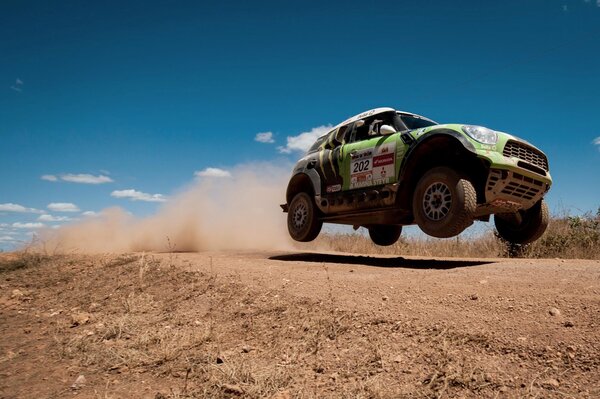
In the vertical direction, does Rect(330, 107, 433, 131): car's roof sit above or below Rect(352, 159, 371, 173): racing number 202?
above

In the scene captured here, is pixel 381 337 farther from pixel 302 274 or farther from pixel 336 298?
pixel 302 274

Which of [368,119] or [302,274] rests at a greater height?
[368,119]

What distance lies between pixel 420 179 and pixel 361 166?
1.30 metres

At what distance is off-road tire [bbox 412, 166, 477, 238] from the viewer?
538 cm

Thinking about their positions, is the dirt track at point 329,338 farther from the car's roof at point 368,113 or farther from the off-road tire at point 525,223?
the car's roof at point 368,113

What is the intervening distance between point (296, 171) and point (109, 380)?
236 inches

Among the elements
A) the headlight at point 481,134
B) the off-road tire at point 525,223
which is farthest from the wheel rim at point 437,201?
the off-road tire at point 525,223

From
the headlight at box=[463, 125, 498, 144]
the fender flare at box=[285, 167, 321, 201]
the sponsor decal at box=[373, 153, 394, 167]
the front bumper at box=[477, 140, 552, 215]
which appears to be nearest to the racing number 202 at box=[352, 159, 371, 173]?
the sponsor decal at box=[373, 153, 394, 167]

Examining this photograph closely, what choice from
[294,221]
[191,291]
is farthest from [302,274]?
[294,221]

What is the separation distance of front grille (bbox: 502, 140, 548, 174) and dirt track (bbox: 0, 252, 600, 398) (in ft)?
5.40

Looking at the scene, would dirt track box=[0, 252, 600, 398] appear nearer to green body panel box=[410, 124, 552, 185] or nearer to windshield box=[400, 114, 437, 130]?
green body panel box=[410, 124, 552, 185]

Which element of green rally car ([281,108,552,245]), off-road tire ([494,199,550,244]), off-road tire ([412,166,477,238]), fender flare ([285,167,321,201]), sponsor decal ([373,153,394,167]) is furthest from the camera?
fender flare ([285,167,321,201])

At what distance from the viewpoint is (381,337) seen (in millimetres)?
2986

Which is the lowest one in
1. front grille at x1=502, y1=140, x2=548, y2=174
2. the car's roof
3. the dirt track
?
the dirt track
